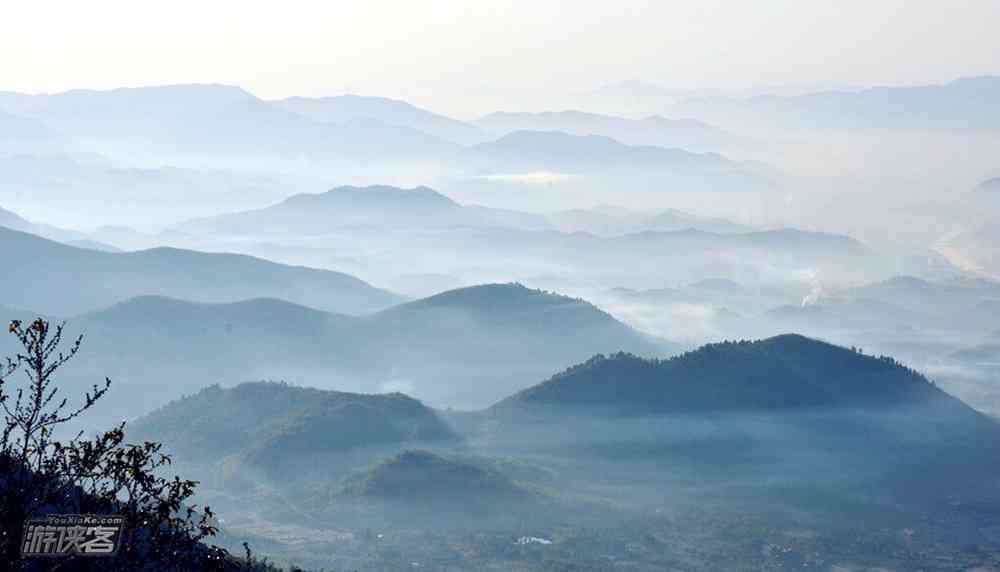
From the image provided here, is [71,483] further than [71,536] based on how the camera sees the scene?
Yes

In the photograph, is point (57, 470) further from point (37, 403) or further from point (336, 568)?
point (336, 568)

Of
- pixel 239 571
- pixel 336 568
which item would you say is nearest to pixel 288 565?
pixel 336 568

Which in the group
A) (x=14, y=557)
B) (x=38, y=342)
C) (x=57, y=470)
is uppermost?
(x=38, y=342)

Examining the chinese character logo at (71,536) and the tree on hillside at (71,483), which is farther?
the tree on hillside at (71,483)

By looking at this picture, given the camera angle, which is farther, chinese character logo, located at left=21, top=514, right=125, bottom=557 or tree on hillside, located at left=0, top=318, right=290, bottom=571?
tree on hillside, located at left=0, top=318, right=290, bottom=571

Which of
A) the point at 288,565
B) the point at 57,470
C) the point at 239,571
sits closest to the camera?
the point at 57,470

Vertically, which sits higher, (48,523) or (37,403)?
(37,403)

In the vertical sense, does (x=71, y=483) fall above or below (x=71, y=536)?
above

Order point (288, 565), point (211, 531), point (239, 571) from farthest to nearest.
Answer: point (288, 565) → point (239, 571) → point (211, 531)
